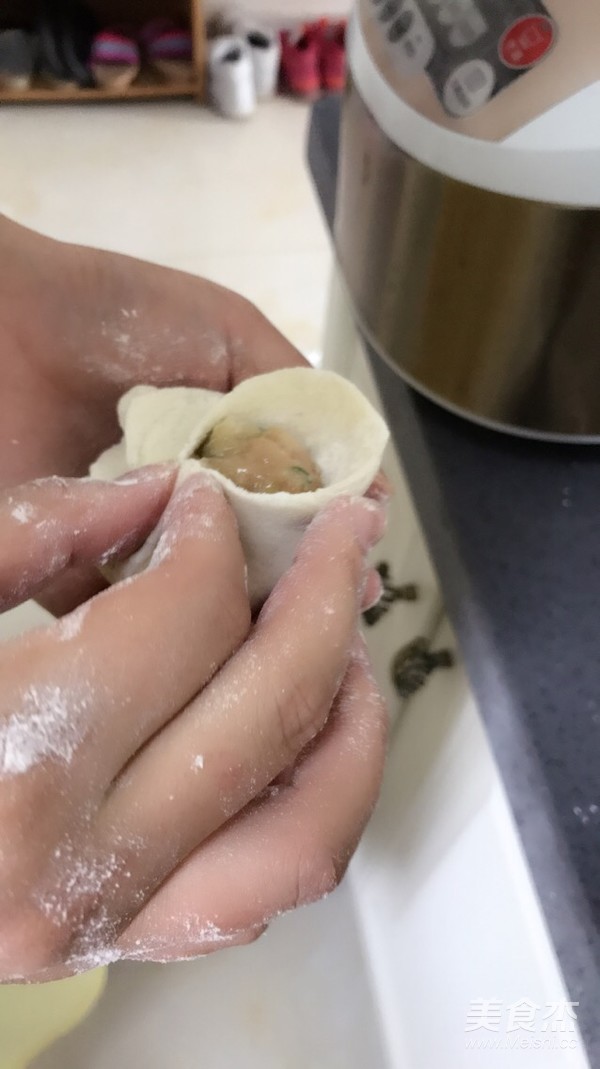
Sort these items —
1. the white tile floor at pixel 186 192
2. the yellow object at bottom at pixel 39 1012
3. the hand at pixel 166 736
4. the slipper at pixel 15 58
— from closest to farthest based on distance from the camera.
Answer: the hand at pixel 166 736, the yellow object at bottom at pixel 39 1012, the white tile floor at pixel 186 192, the slipper at pixel 15 58

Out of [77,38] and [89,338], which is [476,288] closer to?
[89,338]

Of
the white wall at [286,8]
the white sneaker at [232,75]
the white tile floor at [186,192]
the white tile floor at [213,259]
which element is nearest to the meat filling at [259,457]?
the white tile floor at [213,259]

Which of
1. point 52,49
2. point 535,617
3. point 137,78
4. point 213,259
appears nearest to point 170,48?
point 137,78

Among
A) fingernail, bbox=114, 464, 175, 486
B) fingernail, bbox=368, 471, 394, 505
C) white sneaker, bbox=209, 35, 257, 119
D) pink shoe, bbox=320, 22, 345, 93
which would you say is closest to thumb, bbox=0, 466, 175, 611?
fingernail, bbox=114, 464, 175, 486

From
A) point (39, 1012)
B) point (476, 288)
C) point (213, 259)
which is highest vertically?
point (476, 288)

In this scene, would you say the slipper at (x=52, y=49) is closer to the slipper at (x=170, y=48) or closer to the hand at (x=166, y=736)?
the slipper at (x=170, y=48)

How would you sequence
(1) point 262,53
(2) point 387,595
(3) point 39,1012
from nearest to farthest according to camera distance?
(2) point 387,595 → (3) point 39,1012 → (1) point 262,53

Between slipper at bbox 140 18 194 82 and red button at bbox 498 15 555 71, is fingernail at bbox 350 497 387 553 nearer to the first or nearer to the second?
red button at bbox 498 15 555 71

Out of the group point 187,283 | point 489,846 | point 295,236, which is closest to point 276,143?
point 295,236
